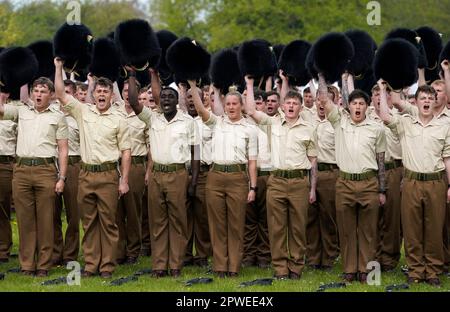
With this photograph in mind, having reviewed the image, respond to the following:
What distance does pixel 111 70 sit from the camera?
12602mm

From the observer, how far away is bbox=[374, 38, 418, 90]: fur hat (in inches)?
459

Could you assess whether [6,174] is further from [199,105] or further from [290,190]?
[290,190]

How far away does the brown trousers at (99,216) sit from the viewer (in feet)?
38.7

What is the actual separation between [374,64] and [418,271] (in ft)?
8.62

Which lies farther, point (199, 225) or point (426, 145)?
point (199, 225)

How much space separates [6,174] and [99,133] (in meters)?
1.94

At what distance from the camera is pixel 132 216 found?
13133 mm

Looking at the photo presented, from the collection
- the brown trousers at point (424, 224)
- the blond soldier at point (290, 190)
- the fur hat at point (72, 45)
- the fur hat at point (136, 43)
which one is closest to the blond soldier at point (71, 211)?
the fur hat at point (72, 45)

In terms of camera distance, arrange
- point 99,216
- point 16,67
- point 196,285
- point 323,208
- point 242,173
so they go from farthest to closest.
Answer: point 323,208 < point 16,67 < point 242,173 < point 99,216 < point 196,285

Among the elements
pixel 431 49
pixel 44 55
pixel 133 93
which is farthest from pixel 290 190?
pixel 44 55

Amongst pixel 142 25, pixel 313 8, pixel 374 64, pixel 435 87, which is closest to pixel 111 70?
pixel 142 25

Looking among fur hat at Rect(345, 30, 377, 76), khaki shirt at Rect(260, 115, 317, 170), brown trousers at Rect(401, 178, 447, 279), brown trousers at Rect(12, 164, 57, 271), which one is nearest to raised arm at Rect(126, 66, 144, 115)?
brown trousers at Rect(12, 164, 57, 271)

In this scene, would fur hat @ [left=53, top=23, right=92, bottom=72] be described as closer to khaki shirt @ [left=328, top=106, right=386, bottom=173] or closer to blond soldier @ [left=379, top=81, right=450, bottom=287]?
khaki shirt @ [left=328, top=106, right=386, bottom=173]

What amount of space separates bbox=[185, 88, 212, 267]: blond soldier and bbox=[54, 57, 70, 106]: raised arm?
66.9 inches
